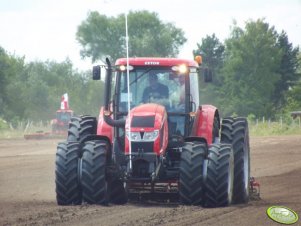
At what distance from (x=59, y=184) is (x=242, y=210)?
2754mm

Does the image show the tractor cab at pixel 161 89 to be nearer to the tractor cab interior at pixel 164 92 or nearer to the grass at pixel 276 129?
the tractor cab interior at pixel 164 92

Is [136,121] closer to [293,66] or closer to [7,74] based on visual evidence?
[7,74]

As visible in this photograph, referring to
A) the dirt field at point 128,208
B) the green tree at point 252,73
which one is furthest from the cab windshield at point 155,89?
the green tree at point 252,73

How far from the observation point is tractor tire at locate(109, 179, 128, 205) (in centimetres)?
1509

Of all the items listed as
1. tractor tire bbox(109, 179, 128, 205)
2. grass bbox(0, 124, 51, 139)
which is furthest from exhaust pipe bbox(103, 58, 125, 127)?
grass bbox(0, 124, 51, 139)

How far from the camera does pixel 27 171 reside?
23.9m

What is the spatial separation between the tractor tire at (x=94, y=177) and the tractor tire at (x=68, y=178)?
157 millimetres

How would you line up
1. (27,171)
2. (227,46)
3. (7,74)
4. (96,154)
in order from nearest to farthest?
(96,154)
(27,171)
(7,74)
(227,46)

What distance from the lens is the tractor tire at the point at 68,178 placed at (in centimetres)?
1455

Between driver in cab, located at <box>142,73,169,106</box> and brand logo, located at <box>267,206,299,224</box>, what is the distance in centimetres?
286

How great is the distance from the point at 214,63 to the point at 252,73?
4.87m

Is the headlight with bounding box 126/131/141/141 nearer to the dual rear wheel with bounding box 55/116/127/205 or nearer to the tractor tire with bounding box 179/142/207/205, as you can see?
the dual rear wheel with bounding box 55/116/127/205

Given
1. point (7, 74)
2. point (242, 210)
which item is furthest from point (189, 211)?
point (7, 74)

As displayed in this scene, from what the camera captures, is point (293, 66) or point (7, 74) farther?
point (293, 66)
